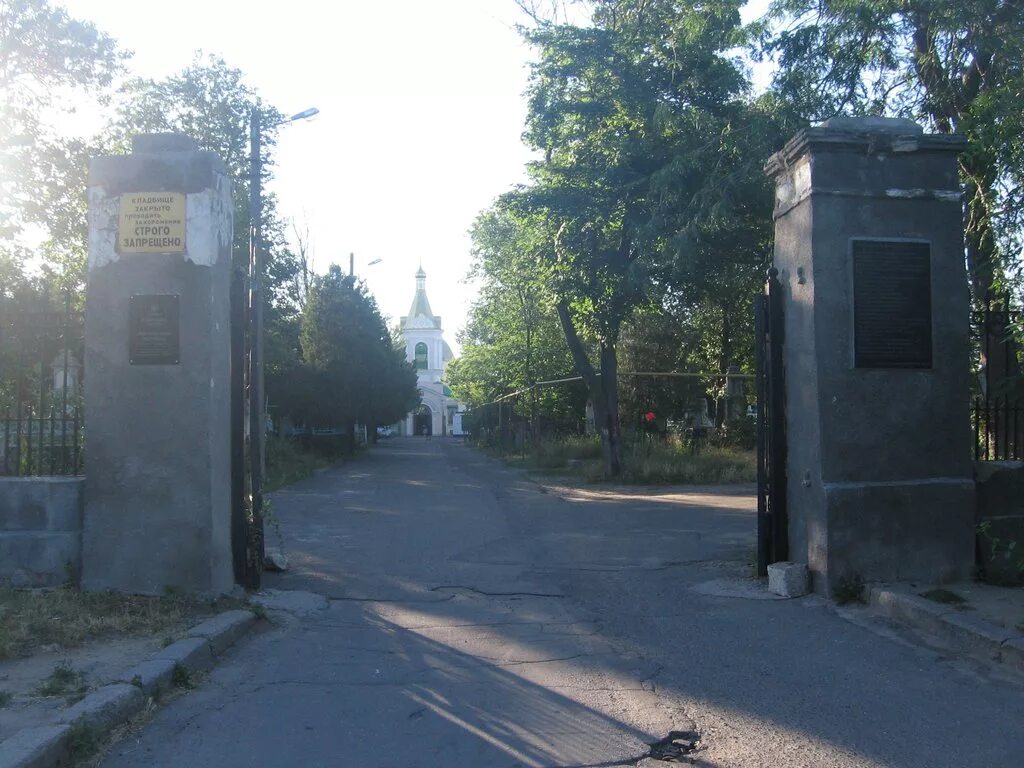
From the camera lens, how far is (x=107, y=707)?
16.1 feet

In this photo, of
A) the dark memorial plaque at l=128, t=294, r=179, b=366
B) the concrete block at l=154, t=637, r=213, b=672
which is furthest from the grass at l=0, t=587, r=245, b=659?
the dark memorial plaque at l=128, t=294, r=179, b=366

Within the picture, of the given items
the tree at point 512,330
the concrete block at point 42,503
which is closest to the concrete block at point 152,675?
the concrete block at point 42,503

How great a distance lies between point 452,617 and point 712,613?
2.19 m

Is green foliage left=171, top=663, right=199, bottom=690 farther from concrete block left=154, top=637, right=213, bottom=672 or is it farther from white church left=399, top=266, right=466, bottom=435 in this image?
white church left=399, top=266, right=466, bottom=435

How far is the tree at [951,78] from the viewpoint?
31.1ft

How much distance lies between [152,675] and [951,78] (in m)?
12.5

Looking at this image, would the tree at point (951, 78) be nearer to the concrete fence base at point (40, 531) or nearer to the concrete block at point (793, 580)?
Result: the concrete block at point (793, 580)

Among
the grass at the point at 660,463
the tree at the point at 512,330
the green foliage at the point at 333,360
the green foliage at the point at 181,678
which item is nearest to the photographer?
the green foliage at the point at 181,678

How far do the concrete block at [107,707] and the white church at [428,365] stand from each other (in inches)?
3917

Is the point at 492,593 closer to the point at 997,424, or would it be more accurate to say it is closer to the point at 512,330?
the point at 997,424

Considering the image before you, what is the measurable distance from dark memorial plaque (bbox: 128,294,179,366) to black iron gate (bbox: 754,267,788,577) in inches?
209

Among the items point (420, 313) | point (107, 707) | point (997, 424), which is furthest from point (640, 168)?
point (420, 313)

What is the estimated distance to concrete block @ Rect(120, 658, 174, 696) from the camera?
17.6ft

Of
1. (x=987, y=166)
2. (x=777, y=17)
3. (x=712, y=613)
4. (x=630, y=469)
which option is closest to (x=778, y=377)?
(x=712, y=613)
